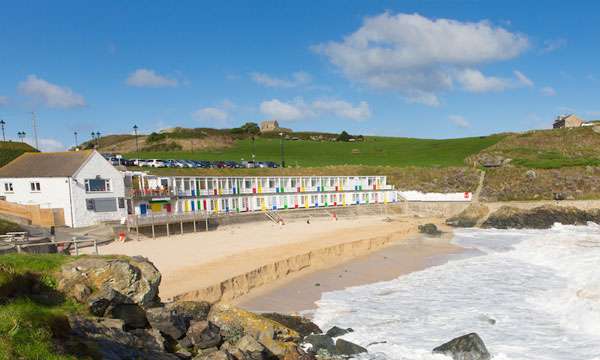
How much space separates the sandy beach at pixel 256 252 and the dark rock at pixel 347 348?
5435mm

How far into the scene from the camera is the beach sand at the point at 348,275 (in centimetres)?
1923

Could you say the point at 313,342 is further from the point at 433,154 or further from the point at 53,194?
the point at 433,154

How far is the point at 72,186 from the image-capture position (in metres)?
33.6

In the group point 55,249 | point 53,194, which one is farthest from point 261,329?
point 53,194

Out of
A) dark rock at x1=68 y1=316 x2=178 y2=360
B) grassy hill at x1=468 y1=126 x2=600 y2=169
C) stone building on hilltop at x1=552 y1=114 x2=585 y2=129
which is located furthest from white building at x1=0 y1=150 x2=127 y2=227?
stone building on hilltop at x1=552 y1=114 x2=585 y2=129

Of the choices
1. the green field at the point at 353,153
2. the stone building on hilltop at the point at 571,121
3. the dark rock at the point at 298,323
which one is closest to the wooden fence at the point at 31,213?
the dark rock at the point at 298,323

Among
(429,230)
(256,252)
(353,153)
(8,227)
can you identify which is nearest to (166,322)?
(256,252)

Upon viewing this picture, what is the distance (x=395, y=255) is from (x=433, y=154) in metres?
62.0

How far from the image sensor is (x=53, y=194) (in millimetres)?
33969

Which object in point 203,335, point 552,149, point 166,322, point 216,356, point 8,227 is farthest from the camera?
point 552,149

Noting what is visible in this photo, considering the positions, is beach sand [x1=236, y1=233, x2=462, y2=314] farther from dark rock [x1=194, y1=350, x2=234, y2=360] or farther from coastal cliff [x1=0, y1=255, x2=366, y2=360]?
dark rock [x1=194, y1=350, x2=234, y2=360]

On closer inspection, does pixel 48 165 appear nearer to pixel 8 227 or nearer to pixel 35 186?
pixel 35 186

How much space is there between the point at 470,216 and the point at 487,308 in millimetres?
32692

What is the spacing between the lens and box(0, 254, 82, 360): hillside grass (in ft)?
23.5
